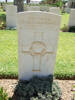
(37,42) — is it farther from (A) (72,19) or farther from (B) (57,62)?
(A) (72,19)

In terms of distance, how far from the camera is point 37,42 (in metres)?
2.51

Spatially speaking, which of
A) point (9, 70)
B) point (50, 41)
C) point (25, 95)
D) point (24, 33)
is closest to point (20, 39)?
point (24, 33)

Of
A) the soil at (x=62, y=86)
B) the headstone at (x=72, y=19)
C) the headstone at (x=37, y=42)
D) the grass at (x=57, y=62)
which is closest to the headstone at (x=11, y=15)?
the headstone at (x=72, y=19)

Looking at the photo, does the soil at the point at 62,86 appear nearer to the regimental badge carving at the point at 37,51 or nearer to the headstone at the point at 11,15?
the regimental badge carving at the point at 37,51

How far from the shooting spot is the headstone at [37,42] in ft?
7.70

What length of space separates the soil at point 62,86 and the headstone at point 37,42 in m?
0.36

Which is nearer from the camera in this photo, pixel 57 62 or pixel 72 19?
pixel 57 62

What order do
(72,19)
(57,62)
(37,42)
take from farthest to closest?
(72,19) < (57,62) < (37,42)

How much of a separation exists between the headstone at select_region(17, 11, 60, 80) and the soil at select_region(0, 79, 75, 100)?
361 millimetres

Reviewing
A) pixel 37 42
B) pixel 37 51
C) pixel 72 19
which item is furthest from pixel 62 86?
pixel 72 19

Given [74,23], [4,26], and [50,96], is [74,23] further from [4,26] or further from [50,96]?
[50,96]

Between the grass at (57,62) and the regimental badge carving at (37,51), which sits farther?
the grass at (57,62)

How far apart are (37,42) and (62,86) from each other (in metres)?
1.19

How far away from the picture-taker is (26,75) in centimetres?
279
